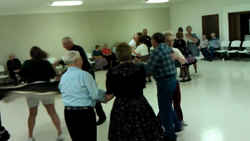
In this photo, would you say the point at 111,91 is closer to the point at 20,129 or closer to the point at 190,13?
the point at 20,129

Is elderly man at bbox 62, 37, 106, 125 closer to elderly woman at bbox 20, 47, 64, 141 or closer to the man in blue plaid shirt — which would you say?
elderly woman at bbox 20, 47, 64, 141

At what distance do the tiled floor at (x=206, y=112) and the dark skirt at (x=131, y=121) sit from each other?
52.1 inches

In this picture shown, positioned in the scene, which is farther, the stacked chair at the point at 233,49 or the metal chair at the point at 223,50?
the metal chair at the point at 223,50


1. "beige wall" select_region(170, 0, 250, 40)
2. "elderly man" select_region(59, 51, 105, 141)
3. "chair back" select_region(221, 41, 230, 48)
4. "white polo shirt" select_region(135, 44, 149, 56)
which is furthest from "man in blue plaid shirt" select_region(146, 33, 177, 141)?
"beige wall" select_region(170, 0, 250, 40)

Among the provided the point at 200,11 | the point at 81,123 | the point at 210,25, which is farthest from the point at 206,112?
the point at 200,11

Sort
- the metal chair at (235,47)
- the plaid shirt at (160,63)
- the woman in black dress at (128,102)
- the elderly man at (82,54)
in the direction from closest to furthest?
the woman in black dress at (128,102) < the plaid shirt at (160,63) < the elderly man at (82,54) < the metal chair at (235,47)

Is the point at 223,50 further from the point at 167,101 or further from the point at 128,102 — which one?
the point at 128,102

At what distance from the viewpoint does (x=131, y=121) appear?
2.70 meters

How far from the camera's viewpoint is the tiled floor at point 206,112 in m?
4.02

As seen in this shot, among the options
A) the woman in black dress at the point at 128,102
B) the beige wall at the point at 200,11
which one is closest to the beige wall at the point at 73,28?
the beige wall at the point at 200,11

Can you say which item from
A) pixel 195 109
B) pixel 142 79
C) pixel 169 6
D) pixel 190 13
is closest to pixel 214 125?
pixel 195 109

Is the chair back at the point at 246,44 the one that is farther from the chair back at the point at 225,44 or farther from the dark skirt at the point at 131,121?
the dark skirt at the point at 131,121

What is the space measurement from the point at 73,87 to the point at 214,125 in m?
2.50

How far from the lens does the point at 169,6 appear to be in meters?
14.7
